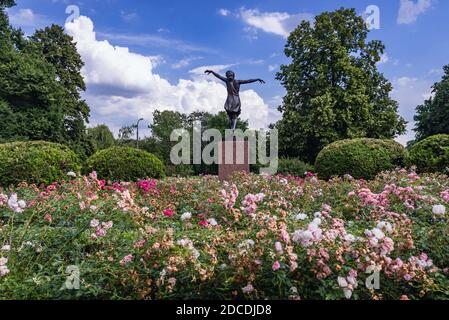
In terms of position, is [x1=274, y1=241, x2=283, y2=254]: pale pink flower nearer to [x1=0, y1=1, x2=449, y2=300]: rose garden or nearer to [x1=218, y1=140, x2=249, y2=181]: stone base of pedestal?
[x1=0, y1=1, x2=449, y2=300]: rose garden

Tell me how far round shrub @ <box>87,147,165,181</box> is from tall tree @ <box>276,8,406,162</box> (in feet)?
34.0

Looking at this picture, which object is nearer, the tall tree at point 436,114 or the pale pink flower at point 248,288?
the pale pink flower at point 248,288

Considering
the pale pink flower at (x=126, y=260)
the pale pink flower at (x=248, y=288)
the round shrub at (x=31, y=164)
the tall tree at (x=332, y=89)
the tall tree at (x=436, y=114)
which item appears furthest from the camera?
the tall tree at (x=436, y=114)

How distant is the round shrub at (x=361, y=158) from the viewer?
11.5 metres

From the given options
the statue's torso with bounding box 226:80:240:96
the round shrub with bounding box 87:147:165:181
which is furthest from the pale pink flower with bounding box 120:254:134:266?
the statue's torso with bounding box 226:80:240:96

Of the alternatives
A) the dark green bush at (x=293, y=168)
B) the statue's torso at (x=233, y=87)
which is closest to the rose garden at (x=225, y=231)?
the statue's torso at (x=233, y=87)

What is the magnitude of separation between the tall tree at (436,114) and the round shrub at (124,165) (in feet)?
53.6

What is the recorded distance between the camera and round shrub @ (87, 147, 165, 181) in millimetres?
10398

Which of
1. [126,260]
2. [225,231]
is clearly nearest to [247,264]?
[126,260]

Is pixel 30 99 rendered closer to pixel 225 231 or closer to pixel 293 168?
pixel 293 168

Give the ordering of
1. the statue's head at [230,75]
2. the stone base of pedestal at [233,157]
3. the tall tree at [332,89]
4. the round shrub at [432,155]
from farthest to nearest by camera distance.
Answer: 1. the tall tree at [332,89]
2. the statue's head at [230,75]
3. the stone base of pedestal at [233,157]
4. the round shrub at [432,155]

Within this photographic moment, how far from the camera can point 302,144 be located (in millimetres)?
19734

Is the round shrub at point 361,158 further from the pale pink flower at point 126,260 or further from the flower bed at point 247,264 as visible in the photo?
the pale pink flower at point 126,260

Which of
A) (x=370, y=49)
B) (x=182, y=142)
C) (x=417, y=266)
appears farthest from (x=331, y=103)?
(x=417, y=266)
